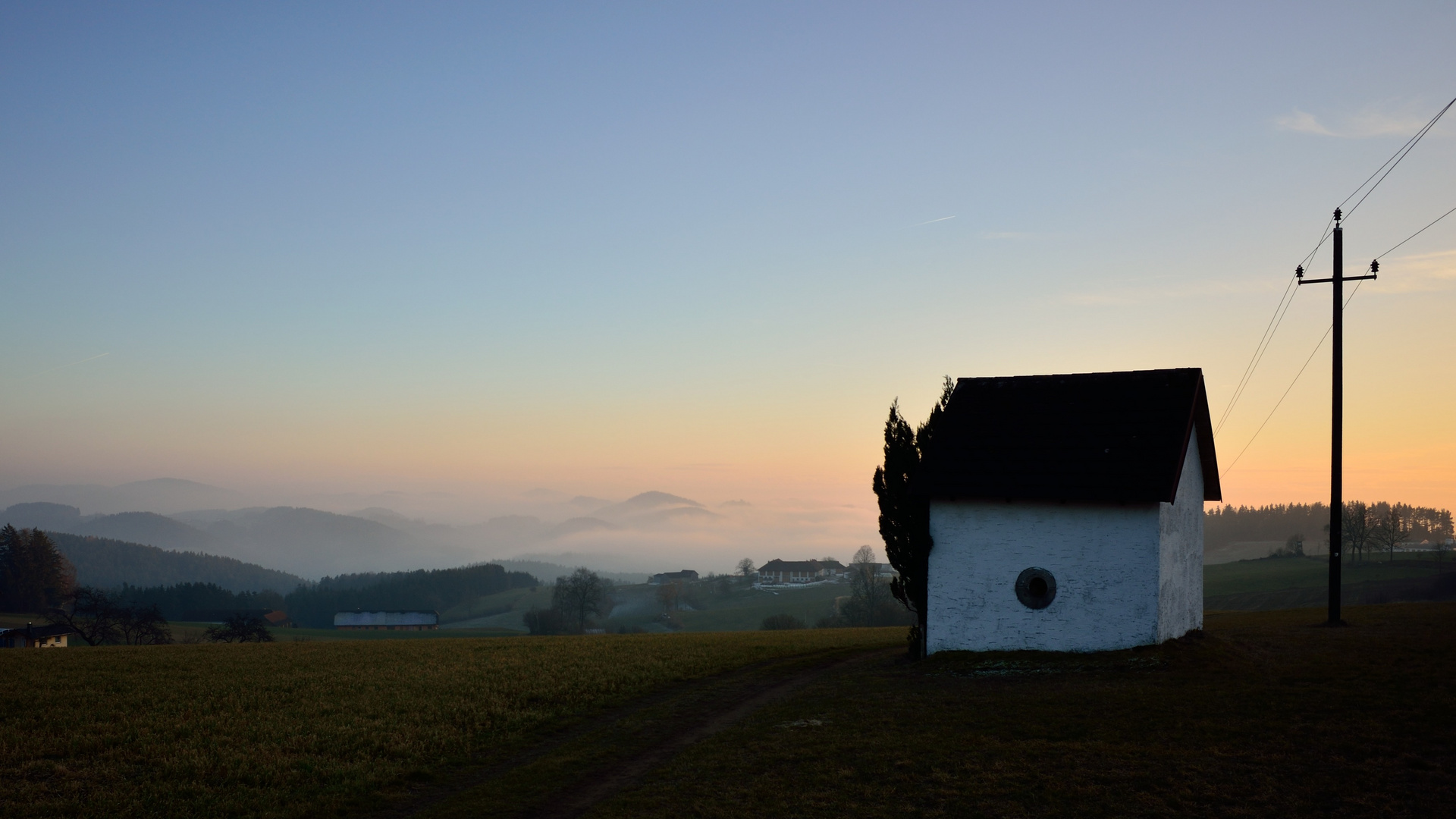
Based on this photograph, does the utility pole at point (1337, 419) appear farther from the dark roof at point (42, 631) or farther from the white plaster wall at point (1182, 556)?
the dark roof at point (42, 631)

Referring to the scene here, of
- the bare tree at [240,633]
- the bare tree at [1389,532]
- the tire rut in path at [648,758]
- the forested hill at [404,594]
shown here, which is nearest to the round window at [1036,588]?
the tire rut in path at [648,758]

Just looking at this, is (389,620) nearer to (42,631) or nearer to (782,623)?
(42,631)

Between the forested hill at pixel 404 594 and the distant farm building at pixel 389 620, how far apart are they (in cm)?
1293

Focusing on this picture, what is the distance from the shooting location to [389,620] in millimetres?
148375

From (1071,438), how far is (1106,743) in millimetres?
12510

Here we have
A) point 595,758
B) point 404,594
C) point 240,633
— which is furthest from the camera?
point 404,594

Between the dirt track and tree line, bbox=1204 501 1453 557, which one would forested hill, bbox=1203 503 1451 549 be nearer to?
tree line, bbox=1204 501 1453 557

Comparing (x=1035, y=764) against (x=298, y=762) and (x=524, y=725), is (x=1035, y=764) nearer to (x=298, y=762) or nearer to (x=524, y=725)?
(x=524, y=725)

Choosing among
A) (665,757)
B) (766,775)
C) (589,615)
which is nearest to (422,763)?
(665,757)

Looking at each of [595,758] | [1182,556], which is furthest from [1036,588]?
[595,758]

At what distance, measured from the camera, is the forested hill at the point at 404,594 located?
165625mm

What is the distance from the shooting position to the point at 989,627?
24.1 metres

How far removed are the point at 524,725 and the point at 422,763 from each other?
3232 millimetres

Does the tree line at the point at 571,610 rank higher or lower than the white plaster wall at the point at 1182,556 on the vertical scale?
lower
